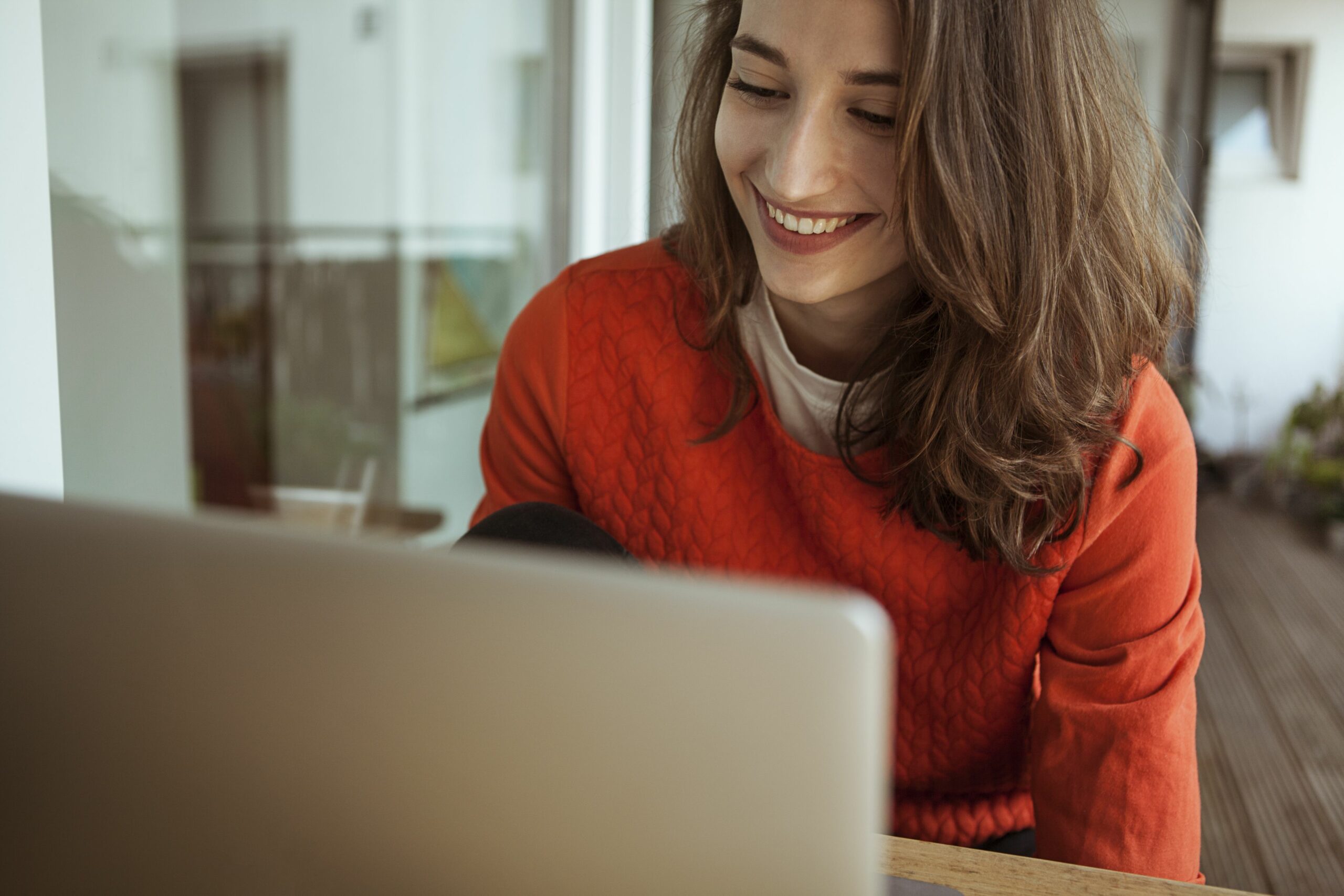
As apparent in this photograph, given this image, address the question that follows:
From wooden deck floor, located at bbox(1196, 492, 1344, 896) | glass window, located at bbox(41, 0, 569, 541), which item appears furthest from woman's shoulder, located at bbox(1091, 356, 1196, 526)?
glass window, located at bbox(41, 0, 569, 541)

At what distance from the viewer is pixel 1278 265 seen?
4891mm

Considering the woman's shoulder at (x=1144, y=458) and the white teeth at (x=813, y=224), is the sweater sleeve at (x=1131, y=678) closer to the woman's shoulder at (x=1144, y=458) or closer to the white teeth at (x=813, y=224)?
the woman's shoulder at (x=1144, y=458)

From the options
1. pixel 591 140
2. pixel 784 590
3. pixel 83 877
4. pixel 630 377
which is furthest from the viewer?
pixel 591 140

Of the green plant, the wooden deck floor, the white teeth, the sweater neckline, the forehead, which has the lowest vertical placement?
the wooden deck floor

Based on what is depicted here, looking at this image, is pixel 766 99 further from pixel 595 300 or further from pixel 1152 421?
pixel 1152 421

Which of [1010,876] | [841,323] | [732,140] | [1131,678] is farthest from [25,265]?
[1131,678]

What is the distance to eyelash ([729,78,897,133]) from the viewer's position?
85 centimetres

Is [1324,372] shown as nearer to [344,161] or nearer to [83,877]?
[344,161]

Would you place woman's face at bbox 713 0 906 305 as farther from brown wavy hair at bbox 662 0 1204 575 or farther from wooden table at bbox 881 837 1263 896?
wooden table at bbox 881 837 1263 896

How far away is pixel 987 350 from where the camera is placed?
0.89 metres

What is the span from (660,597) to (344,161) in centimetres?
221

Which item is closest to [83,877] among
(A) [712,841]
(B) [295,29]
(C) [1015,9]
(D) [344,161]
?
(A) [712,841]

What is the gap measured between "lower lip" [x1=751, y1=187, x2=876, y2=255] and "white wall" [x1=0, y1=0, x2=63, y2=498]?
62 cm

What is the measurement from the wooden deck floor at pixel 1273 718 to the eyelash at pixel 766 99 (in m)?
1.55
